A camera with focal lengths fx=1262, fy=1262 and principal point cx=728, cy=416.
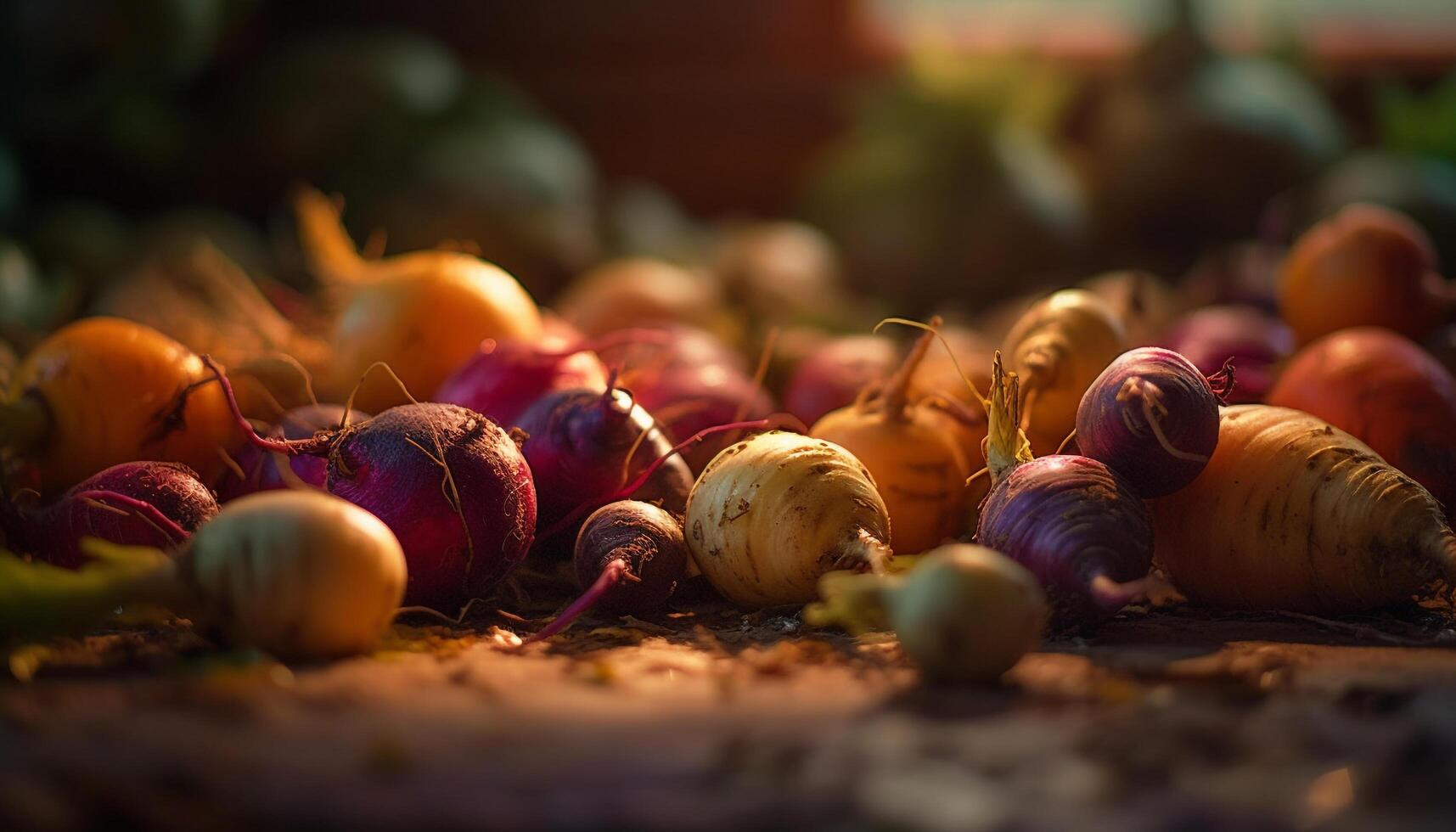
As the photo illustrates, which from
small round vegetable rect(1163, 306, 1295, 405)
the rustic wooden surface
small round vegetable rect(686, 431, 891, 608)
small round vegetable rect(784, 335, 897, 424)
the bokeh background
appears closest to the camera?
the rustic wooden surface

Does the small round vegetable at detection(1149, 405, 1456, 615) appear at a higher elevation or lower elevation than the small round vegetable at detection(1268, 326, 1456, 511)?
lower

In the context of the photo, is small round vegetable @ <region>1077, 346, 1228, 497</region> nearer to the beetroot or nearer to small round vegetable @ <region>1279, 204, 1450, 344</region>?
the beetroot

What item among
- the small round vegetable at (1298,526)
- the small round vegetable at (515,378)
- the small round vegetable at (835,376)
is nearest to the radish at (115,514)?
the small round vegetable at (515,378)

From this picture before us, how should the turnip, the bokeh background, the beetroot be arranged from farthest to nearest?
the bokeh background → the beetroot → the turnip

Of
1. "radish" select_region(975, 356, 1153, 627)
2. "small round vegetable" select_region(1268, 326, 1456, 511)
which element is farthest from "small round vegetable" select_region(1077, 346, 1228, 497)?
"small round vegetable" select_region(1268, 326, 1456, 511)

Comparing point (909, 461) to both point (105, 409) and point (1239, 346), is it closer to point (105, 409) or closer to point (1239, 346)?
point (1239, 346)

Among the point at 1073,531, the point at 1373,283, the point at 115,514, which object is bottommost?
the point at 115,514

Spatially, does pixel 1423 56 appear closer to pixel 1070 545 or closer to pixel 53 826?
pixel 1070 545

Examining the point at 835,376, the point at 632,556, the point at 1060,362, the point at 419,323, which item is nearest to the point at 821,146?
the point at 835,376
